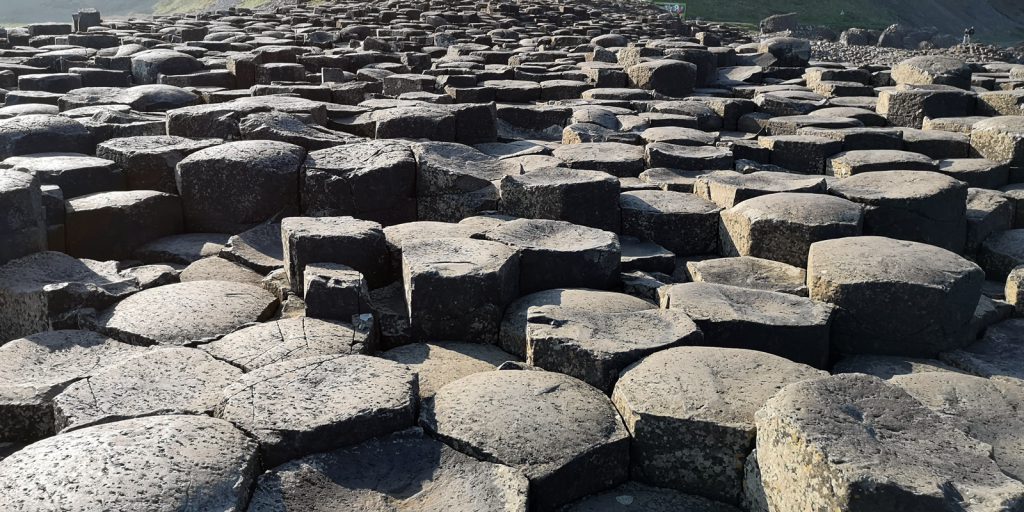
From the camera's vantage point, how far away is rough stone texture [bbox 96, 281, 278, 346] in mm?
3223

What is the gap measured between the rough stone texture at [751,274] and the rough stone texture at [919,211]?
756 millimetres

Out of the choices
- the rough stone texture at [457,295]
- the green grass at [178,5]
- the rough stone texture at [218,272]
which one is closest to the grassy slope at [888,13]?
the green grass at [178,5]

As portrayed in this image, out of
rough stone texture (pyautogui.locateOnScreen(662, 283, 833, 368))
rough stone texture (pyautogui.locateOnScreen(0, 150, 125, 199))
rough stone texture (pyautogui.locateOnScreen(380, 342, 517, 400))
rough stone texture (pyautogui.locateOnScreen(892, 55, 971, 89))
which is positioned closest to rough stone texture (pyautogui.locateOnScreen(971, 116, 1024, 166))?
rough stone texture (pyautogui.locateOnScreen(892, 55, 971, 89))

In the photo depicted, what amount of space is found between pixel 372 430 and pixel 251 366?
667mm

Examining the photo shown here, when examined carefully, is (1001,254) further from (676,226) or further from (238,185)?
(238,185)

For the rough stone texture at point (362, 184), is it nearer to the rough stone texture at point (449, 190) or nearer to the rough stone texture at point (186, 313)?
the rough stone texture at point (449, 190)

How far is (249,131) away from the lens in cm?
530

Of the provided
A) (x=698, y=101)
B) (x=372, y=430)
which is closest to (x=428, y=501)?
(x=372, y=430)

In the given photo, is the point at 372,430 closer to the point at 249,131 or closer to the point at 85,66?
the point at 249,131

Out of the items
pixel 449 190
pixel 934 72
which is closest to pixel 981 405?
pixel 449 190

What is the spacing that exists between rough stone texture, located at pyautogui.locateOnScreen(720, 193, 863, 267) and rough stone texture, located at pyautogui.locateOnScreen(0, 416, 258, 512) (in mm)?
2699

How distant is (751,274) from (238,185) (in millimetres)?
2755

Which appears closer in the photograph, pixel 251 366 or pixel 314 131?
pixel 251 366

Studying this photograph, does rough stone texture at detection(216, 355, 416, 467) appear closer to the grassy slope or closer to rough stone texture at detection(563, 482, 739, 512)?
rough stone texture at detection(563, 482, 739, 512)
